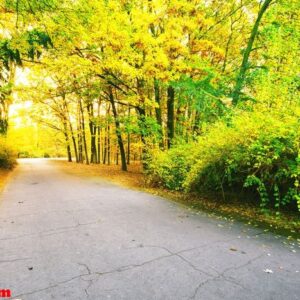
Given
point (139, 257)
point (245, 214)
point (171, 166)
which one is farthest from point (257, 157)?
point (171, 166)

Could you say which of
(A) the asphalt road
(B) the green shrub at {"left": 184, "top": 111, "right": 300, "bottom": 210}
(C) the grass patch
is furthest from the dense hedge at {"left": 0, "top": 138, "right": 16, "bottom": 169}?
(B) the green shrub at {"left": 184, "top": 111, "right": 300, "bottom": 210}

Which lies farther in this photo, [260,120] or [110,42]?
[110,42]

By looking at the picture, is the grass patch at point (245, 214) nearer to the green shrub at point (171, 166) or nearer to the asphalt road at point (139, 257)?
the asphalt road at point (139, 257)

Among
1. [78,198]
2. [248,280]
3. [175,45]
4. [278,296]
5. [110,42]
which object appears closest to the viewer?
[278,296]

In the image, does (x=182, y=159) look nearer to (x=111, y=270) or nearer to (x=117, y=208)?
(x=117, y=208)

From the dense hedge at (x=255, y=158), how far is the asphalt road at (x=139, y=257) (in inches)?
51.0

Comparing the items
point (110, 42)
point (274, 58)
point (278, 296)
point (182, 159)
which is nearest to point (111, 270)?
point (278, 296)

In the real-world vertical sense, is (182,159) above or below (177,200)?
above

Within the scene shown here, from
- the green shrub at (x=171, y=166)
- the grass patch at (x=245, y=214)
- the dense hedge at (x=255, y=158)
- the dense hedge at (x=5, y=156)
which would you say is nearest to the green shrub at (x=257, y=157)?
the dense hedge at (x=255, y=158)

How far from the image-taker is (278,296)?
334cm

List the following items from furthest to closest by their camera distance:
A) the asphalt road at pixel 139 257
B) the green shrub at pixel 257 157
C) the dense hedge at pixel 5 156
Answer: the dense hedge at pixel 5 156 < the green shrub at pixel 257 157 < the asphalt road at pixel 139 257

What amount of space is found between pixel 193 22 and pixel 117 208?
391 inches

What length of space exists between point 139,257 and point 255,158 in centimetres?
398

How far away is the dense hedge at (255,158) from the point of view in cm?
607
